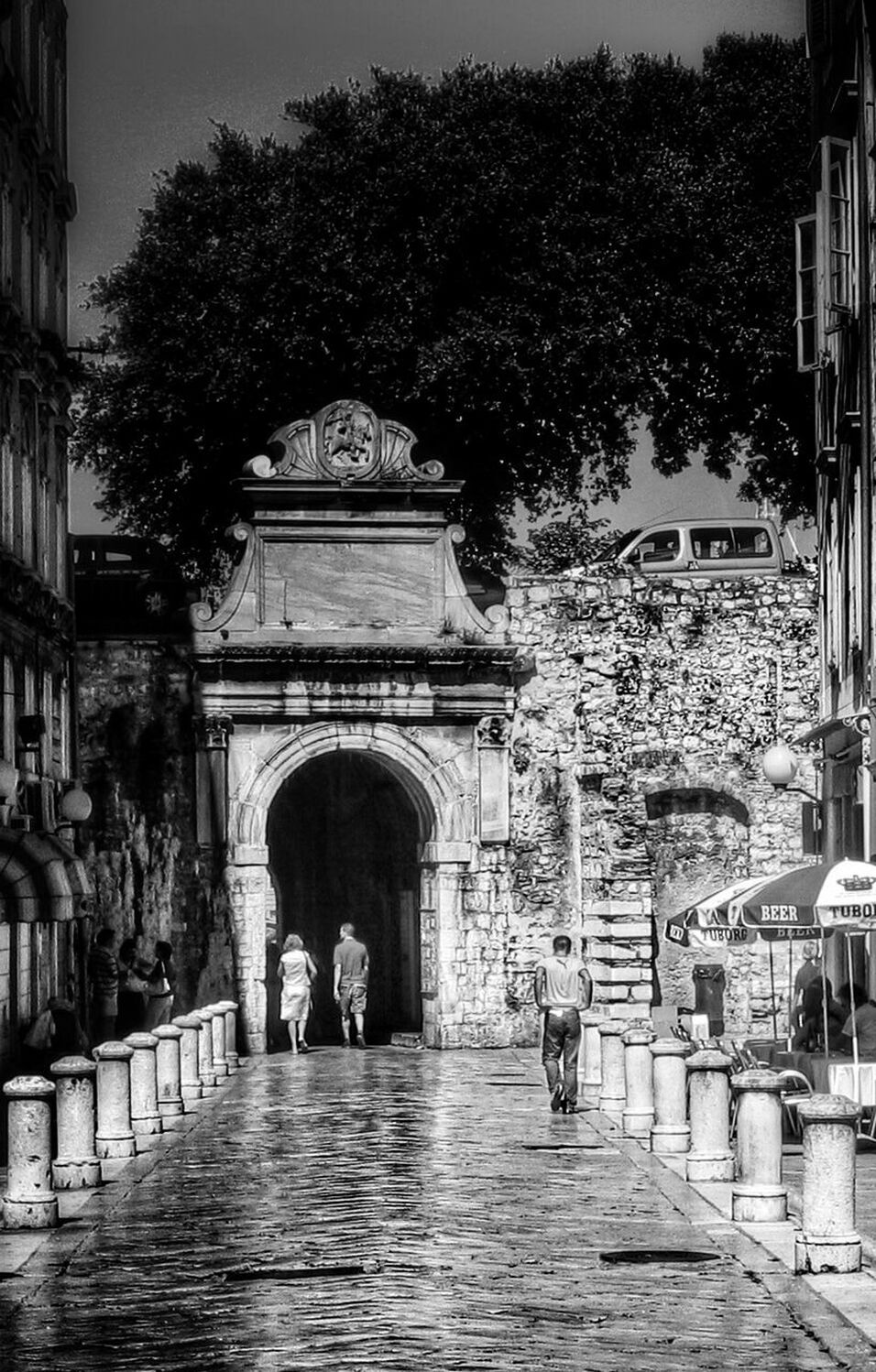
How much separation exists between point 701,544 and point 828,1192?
2387 cm

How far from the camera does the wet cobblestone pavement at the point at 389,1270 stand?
9258 mm

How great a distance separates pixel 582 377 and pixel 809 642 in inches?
313

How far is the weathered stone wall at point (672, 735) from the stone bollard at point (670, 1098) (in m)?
12.7

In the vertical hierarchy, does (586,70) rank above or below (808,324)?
above

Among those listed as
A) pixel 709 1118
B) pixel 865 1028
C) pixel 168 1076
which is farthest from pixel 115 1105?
pixel 865 1028

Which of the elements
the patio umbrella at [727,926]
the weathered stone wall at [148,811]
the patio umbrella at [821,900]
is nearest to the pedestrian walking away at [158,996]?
the weathered stone wall at [148,811]

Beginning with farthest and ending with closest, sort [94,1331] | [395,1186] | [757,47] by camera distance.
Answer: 1. [757,47]
2. [395,1186]
3. [94,1331]

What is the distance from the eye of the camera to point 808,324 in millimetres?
27203

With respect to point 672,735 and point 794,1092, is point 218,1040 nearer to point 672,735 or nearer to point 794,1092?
point 672,735

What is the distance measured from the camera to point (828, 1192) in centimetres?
1094

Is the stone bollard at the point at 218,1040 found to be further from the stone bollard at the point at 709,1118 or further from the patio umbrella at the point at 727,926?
the stone bollard at the point at 709,1118

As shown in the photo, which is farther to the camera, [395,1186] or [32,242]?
[32,242]

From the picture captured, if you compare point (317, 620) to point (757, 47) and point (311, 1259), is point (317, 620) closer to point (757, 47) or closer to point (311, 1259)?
point (757, 47)

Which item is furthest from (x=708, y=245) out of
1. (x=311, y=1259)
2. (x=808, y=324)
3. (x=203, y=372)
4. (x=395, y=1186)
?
(x=311, y=1259)
